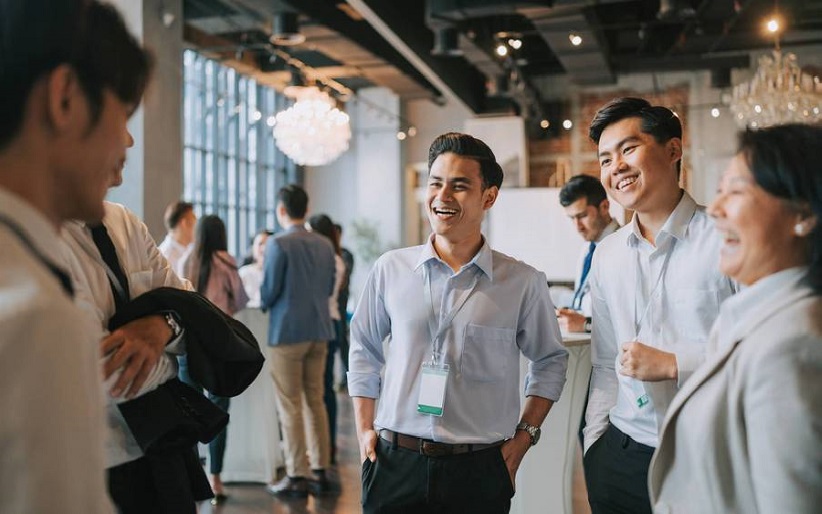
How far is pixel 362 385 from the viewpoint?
7.26ft

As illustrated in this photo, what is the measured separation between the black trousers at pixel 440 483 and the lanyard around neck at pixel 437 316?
0.89 ft

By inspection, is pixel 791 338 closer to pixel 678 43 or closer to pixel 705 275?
pixel 705 275

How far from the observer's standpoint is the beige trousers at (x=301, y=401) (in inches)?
193

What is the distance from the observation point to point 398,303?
2.14m

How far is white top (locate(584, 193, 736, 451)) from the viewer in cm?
184

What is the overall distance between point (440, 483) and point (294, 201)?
3.32 metres

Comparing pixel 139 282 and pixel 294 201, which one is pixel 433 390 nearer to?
pixel 139 282

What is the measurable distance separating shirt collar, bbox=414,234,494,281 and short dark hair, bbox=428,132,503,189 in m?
0.21

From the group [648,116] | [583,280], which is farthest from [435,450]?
[583,280]

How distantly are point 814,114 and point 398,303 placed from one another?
6.52 m

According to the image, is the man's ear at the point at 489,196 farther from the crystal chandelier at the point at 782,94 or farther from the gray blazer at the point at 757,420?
the crystal chandelier at the point at 782,94

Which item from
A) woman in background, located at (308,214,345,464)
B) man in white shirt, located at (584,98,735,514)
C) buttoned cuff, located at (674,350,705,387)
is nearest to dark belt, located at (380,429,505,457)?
man in white shirt, located at (584,98,735,514)

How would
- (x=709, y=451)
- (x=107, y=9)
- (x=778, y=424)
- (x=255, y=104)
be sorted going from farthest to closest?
(x=255, y=104)
(x=709, y=451)
(x=778, y=424)
(x=107, y=9)

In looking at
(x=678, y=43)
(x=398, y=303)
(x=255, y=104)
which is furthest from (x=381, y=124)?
(x=398, y=303)
